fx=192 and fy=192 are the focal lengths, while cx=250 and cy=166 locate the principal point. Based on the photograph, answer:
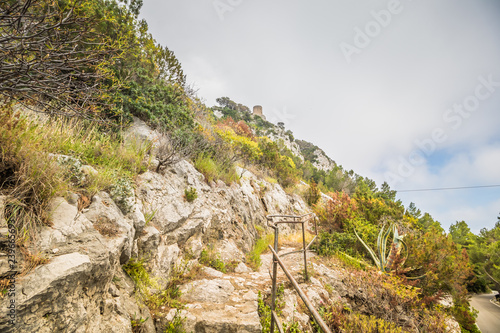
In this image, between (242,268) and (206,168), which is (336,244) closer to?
(242,268)

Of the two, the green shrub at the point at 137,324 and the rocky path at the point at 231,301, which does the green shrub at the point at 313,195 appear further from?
the green shrub at the point at 137,324

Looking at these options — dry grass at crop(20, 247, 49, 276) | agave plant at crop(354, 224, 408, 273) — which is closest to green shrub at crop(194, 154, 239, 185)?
dry grass at crop(20, 247, 49, 276)

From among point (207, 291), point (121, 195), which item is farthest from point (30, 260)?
point (207, 291)

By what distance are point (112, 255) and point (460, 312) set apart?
11.2 metres

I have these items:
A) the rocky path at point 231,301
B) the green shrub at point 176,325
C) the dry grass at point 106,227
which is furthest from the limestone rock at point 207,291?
the dry grass at point 106,227

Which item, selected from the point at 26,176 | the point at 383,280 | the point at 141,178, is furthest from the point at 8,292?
the point at 383,280

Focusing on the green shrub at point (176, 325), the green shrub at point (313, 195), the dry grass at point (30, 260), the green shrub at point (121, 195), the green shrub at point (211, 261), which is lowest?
the green shrub at point (176, 325)

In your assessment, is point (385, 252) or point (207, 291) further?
point (385, 252)

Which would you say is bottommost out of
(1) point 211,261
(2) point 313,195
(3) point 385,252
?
(1) point 211,261

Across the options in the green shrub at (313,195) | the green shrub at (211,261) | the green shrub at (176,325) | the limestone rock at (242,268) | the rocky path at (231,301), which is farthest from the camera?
the green shrub at (313,195)

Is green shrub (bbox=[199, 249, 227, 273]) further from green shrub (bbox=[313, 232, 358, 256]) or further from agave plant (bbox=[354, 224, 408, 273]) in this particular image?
agave plant (bbox=[354, 224, 408, 273])

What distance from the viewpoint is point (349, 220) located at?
24.1ft

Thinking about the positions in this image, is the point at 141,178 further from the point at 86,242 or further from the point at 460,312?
the point at 460,312

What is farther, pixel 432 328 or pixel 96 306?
pixel 432 328
